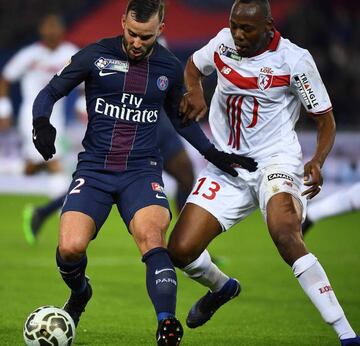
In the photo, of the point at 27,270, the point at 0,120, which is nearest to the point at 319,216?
the point at 27,270

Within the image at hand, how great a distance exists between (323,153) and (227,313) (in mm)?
2096

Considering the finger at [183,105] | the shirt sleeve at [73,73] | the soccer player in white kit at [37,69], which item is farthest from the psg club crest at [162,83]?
the soccer player in white kit at [37,69]

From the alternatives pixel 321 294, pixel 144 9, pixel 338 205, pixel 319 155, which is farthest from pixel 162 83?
pixel 338 205

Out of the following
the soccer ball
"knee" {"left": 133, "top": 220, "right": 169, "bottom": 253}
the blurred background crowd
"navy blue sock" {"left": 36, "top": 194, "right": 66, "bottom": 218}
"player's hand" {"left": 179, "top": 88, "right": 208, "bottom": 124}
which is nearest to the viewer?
the soccer ball

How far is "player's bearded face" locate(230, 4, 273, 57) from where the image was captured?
275 inches

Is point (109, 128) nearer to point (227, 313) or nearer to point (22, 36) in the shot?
point (227, 313)

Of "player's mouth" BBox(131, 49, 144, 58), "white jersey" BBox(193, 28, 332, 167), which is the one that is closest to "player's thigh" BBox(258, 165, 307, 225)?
"white jersey" BBox(193, 28, 332, 167)

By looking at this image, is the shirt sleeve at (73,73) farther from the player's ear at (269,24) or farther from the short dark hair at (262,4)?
the player's ear at (269,24)

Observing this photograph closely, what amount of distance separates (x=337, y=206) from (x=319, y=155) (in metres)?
3.08

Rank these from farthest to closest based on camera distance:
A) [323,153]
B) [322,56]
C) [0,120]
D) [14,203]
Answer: [322,56]
[14,203]
[0,120]
[323,153]

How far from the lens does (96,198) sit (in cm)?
700

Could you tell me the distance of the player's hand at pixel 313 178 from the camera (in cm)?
677

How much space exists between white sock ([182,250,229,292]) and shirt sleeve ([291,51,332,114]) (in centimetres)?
122

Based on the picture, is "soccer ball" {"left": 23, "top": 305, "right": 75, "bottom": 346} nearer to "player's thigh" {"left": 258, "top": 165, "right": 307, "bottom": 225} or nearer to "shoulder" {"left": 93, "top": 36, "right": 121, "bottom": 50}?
"player's thigh" {"left": 258, "top": 165, "right": 307, "bottom": 225}
